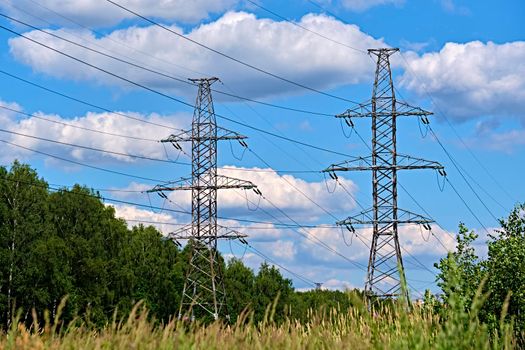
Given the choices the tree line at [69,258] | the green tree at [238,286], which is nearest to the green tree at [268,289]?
the green tree at [238,286]

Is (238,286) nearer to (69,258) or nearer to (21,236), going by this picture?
(69,258)

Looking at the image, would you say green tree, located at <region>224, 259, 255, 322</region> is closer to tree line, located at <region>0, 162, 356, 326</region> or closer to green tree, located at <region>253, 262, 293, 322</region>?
green tree, located at <region>253, 262, 293, 322</region>

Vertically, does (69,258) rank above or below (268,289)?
below

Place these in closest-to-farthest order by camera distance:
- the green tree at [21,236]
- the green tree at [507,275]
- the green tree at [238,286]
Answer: the green tree at [507,275] < the green tree at [21,236] < the green tree at [238,286]

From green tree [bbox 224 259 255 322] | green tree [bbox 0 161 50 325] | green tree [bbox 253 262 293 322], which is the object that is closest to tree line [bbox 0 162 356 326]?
green tree [bbox 0 161 50 325]

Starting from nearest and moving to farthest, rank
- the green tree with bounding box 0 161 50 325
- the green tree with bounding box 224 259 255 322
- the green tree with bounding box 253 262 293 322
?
the green tree with bounding box 0 161 50 325, the green tree with bounding box 224 259 255 322, the green tree with bounding box 253 262 293 322

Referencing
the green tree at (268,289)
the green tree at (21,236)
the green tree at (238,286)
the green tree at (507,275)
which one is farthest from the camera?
the green tree at (268,289)

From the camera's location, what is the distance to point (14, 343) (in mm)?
8781

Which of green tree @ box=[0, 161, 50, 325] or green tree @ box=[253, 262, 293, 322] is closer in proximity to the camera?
green tree @ box=[0, 161, 50, 325]

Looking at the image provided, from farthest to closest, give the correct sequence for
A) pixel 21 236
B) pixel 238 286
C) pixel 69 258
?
pixel 238 286, pixel 69 258, pixel 21 236

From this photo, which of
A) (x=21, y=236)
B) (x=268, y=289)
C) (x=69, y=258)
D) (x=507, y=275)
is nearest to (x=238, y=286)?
(x=268, y=289)

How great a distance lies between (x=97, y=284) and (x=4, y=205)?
35.1ft

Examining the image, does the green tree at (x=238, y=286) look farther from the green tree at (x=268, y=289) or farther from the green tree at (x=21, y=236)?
the green tree at (x=21, y=236)

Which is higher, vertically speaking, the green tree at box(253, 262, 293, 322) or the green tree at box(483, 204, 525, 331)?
the green tree at box(253, 262, 293, 322)
